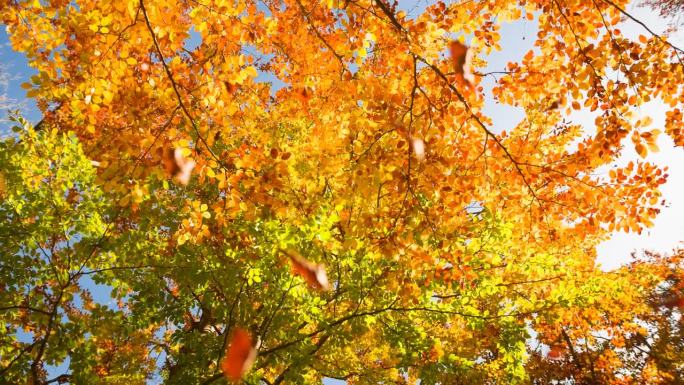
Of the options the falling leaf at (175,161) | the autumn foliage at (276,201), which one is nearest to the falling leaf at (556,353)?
the autumn foliage at (276,201)

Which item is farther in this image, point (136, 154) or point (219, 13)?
point (219, 13)

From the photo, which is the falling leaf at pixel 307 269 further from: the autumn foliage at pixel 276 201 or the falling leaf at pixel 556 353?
the falling leaf at pixel 556 353

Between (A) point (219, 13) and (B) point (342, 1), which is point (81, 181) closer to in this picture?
(A) point (219, 13)

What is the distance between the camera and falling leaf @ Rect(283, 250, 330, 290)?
4.93 metres

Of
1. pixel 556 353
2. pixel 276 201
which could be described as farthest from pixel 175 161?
pixel 556 353

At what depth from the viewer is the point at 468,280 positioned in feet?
18.1

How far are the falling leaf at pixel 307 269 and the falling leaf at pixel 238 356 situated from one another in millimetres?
1250

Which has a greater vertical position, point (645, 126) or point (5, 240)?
point (5, 240)

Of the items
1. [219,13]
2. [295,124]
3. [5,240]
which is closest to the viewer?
[219,13]

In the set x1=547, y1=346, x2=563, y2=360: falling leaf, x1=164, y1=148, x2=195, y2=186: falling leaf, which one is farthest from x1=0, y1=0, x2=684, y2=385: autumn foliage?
x1=547, y1=346, x2=563, y2=360: falling leaf

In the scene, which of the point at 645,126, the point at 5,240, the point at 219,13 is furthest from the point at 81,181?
the point at 645,126

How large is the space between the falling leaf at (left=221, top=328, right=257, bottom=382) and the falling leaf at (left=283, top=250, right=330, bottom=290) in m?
1.25

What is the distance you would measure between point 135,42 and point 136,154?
40.0 inches

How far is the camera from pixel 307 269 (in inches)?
201
